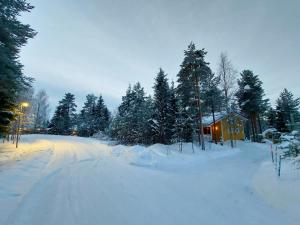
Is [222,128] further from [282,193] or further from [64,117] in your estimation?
[64,117]

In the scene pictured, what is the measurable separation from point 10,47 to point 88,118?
164 ft

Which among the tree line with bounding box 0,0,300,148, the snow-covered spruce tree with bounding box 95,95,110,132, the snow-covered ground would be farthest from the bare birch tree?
the snow-covered spruce tree with bounding box 95,95,110,132

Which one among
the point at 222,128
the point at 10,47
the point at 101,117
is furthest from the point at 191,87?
the point at 101,117

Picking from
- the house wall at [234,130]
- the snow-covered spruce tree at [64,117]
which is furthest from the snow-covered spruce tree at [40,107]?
the house wall at [234,130]

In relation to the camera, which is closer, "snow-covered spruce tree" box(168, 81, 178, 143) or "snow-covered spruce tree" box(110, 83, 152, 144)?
"snow-covered spruce tree" box(168, 81, 178, 143)

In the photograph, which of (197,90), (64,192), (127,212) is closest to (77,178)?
(64,192)

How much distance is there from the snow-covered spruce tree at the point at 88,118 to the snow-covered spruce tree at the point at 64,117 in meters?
2.44

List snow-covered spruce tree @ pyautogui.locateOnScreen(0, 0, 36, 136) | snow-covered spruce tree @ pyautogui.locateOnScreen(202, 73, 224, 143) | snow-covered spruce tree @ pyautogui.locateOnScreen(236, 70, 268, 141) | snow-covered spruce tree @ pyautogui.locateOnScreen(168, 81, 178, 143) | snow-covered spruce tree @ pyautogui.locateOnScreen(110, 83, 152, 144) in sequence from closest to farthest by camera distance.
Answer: snow-covered spruce tree @ pyautogui.locateOnScreen(0, 0, 36, 136), snow-covered spruce tree @ pyautogui.locateOnScreen(168, 81, 178, 143), snow-covered spruce tree @ pyautogui.locateOnScreen(202, 73, 224, 143), snow-covered spruce tree @ pyautogui.locateOnScreen(110, 83, 152, 144), snow-covered spruce tree @ pyautogui.locateOnScreen(236, 70, 268, 141)

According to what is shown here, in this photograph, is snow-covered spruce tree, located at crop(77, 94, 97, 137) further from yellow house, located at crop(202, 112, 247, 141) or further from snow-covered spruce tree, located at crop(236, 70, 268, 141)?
snow-covered spruce tree, located at crop(236, 70, 268, 141)

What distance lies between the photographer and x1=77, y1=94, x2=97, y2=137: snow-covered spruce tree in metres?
57.8

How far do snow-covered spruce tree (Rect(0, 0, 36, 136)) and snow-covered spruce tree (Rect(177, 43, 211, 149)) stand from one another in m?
18.0

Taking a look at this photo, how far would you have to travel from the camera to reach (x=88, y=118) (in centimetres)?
5991

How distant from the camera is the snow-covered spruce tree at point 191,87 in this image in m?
25.2

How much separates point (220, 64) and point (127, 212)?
2760 centimetres
